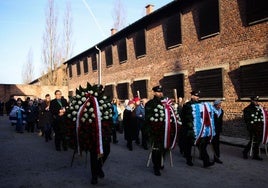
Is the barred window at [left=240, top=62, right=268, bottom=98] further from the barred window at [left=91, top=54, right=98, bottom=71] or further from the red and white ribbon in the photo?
the barred window at [left=91, top=54, right=98, bottom=71]

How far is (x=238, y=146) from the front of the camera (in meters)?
11.5

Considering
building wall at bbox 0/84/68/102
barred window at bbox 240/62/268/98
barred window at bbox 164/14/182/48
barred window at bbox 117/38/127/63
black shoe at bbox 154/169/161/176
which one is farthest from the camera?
building wall at bbox 0/84/68/102

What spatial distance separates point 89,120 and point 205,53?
10.6 metres

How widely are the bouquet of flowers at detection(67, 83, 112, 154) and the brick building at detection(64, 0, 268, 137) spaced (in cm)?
832

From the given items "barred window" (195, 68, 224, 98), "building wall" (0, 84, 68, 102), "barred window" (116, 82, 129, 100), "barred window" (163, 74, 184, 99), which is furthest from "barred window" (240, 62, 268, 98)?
"building wall" (0, 84, 68, 102)

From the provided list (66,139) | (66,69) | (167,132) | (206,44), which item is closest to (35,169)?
(66,139)

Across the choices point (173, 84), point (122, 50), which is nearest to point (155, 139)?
point (173, 84)

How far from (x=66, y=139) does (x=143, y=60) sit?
1532 centimetres

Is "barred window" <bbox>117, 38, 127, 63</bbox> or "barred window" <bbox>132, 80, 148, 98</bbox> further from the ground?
"barred window" <bbox>117, 38, 127, 63</bbox>

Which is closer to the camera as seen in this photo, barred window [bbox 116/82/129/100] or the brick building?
the brick building

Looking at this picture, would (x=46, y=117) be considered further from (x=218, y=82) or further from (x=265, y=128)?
(x=265, y=128)

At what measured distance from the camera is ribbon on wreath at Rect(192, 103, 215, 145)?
7.66 metres

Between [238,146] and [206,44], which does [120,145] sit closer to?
[238,146]

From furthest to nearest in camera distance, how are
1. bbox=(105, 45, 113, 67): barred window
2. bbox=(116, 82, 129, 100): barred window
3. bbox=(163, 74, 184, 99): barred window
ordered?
bbox=(105, 45, 113, 67): barred window, bbox=(116, 82, 129, 100): barred window, bbox=(163, 74, 184, 99): barred window
